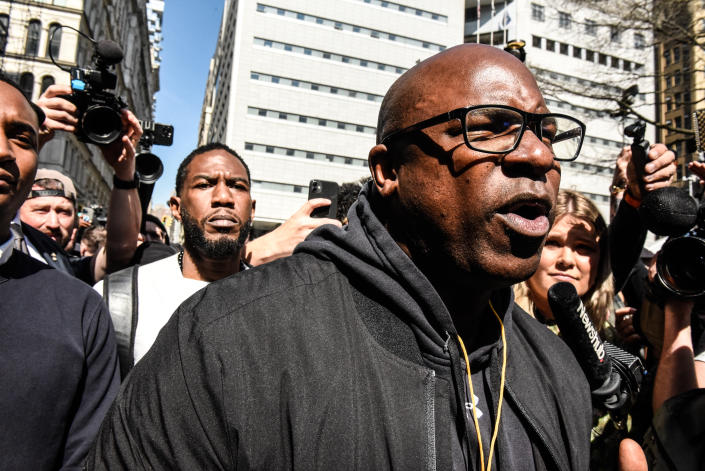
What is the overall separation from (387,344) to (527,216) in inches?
20.2

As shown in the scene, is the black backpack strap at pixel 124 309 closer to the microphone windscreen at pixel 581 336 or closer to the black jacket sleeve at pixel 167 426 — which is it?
the black jacket sleeve at pixel 167 426

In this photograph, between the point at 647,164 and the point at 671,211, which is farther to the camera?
the point at 647,164

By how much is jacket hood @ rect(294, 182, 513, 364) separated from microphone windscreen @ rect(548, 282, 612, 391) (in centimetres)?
58

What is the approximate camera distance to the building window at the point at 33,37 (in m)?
32.6

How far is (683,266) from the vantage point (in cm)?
203

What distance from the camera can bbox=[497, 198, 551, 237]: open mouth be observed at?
127cm

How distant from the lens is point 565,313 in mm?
1685

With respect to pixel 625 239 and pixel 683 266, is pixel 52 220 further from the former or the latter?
pixel 683 266

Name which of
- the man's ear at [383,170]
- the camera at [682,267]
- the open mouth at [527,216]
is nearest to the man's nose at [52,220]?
the man's ear at [383,170]

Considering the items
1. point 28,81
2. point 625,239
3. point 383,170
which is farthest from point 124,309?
point 28,81

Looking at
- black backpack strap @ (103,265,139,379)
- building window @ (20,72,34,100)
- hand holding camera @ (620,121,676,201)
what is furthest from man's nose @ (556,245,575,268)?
building window @ (20,72,34,100)

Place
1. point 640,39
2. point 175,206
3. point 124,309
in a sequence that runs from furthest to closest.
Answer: point 640,39 → point 175,206 → point 124,309

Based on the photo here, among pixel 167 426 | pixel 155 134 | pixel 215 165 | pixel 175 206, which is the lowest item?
pixel 167 426

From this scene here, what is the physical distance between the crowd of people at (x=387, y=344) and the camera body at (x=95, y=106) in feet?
1.27
